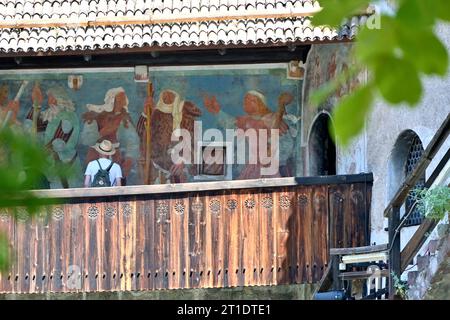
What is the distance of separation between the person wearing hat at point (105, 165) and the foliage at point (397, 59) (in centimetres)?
1292

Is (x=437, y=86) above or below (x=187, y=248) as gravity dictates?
above

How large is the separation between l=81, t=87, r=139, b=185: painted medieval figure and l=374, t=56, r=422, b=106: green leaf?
14.5m

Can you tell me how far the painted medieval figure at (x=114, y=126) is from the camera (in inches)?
633

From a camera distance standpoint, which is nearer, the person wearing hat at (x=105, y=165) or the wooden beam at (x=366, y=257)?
the wooden beam at (x=366, y=257)

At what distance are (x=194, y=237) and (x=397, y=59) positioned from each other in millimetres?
12034

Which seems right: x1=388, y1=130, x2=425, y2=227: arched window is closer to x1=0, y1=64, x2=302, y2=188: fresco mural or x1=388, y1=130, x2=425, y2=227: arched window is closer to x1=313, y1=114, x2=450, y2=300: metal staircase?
x1=313, y1=114, x2=450, y2=300: metal staircase

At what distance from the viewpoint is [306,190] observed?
45.0 ft

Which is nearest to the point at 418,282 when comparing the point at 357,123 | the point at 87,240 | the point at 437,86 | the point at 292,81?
the point at 437,86

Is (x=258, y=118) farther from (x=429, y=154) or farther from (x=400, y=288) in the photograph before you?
(x=429, y=154)

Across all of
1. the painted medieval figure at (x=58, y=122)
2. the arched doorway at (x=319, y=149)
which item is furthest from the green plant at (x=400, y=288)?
Result: the painted medieval figure at (x=58, y=122)

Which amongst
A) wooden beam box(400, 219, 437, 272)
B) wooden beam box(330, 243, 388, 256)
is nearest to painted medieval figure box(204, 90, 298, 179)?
wooden beam box(330, 243, 388, 256)

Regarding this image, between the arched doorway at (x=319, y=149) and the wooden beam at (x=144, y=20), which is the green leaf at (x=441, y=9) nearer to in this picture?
the wooden beam at (x=144, y=20)

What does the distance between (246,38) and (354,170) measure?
6.47ft
